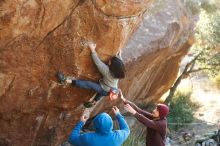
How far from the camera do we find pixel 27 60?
8.21m

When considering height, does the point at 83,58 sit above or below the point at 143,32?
above

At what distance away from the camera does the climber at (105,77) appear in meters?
8.21

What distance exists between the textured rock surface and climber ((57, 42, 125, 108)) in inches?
4.9

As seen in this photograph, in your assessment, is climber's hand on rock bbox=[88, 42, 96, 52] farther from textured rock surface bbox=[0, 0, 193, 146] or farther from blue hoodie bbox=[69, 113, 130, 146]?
blue hoodie bbox=[69, 113, 130, 146]

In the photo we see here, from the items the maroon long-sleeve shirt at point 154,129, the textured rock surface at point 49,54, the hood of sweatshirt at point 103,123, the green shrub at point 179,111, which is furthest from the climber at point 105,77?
the green shrub at point 179,111

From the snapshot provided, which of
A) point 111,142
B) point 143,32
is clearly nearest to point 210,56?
point 143,32

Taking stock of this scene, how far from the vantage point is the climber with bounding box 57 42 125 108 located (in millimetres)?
8211

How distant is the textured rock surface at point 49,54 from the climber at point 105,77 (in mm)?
124

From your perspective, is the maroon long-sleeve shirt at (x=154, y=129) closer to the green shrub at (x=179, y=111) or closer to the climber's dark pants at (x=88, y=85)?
the climber's dark pants at (x=88, y=85)

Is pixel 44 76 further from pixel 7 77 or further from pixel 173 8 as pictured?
pixel 173 8

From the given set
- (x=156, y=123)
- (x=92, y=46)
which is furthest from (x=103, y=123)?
(x=92, y=46)

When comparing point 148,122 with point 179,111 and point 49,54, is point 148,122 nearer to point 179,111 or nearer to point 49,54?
point 49,54

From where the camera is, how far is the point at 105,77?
848 centimetres

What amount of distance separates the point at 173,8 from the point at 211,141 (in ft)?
16.0
